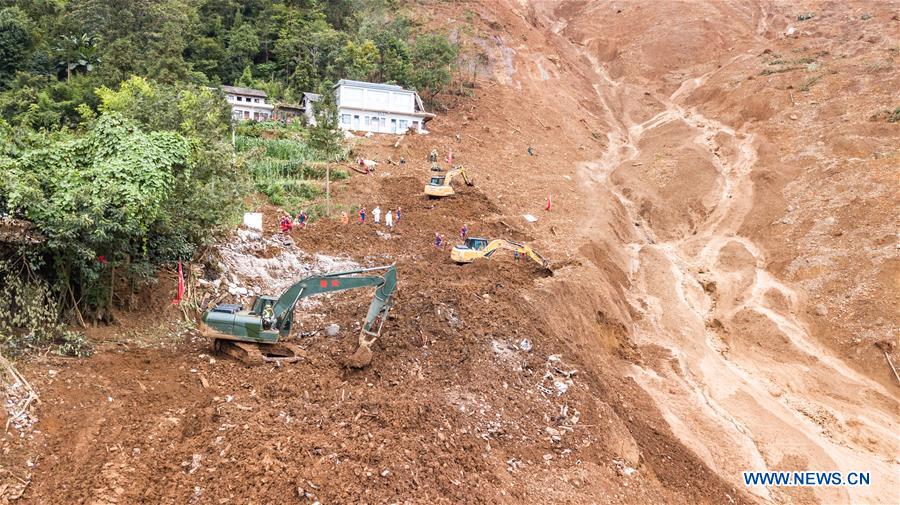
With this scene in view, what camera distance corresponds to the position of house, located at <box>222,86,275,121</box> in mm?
41188

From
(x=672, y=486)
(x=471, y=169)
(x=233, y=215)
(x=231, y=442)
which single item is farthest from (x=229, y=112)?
(x=672, y=486)

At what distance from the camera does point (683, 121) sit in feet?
155

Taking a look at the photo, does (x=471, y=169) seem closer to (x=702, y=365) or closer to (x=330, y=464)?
(x=702, y=365)

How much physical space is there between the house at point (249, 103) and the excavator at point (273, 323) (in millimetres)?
32205

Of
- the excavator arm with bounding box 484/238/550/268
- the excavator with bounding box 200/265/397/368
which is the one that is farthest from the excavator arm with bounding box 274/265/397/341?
the excavator arm with bounding box 484/238/550/268

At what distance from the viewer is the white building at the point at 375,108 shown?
38.3 meters

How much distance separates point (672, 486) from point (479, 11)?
59105 millimetres

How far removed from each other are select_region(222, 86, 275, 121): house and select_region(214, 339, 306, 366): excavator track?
32.2m

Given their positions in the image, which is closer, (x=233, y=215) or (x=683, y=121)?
(x=233, y=215)

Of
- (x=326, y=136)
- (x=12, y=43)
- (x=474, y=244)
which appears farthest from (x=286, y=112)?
(x=474, y=244)

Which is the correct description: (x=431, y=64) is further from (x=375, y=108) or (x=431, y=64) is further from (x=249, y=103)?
(x=249, y=103)

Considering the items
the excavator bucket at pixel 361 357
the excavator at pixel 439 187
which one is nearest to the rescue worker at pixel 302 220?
the excavator at pixel 439 187

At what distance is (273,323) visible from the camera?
12086 millimetres

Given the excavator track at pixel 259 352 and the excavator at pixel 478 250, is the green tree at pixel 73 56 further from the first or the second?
the excavator track at pixel 259 352
